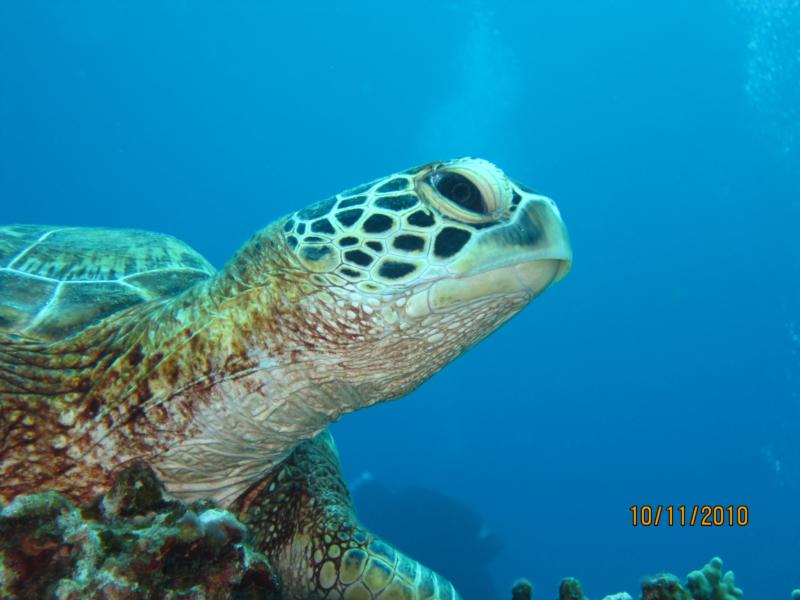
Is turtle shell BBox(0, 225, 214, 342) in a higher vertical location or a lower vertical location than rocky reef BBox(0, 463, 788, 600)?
higher

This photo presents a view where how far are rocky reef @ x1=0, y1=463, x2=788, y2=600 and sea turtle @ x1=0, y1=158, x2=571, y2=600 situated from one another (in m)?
0.29

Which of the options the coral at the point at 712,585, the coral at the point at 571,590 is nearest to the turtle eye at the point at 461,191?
the coral at the point at 571,590

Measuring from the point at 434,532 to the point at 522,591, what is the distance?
14550 mm

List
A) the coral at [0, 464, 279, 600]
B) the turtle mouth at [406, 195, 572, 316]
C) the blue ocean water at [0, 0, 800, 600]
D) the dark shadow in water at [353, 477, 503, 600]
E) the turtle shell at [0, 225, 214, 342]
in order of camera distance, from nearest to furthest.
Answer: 1. the coral at [0, 464, 279, 600]
2. the turtle mouth at [406, 195, 572, 316]
3. the turtle shell at [0, 225, 214, 342]
4. the dark shadow in water at [353, 477, 503, 600]
5. the blue ocean water at [0, 0, 800, 600]

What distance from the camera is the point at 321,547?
1.85m

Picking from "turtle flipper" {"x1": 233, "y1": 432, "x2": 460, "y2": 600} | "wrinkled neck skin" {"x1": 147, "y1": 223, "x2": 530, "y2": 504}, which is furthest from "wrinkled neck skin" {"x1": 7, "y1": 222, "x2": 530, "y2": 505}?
"turtle flipper" {"x1": 233, "y1": 432, "x2": 460, "y2": 600}

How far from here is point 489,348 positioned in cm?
4222

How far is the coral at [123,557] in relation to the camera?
3.34ft

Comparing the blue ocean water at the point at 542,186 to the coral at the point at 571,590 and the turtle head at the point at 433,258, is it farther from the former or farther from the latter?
the turtle head at the point at 433,258

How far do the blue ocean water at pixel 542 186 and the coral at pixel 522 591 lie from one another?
14.1 m

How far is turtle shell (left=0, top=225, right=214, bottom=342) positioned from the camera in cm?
164
